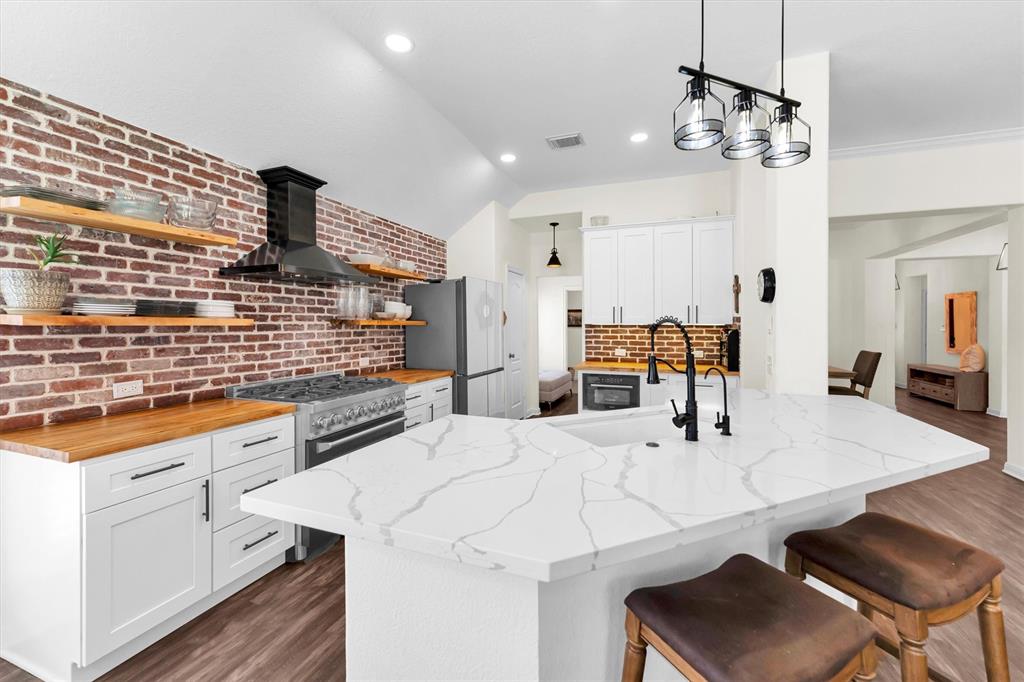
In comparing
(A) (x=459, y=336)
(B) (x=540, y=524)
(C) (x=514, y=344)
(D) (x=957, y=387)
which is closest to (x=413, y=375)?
(A) (x=459, y=336)

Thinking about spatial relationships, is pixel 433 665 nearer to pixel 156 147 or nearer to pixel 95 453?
pixel 95 453

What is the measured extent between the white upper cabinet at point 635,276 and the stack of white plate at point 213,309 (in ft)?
11.7

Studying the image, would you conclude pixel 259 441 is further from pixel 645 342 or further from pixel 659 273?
pixel 645 342

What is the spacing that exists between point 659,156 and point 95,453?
4566 millimetres

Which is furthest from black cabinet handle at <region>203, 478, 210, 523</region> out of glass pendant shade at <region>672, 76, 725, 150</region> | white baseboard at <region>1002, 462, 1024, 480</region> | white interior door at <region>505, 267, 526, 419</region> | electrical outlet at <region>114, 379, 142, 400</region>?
white baseboard at <region>1002, 462, 1024, 480</region>

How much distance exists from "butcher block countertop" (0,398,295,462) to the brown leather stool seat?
2.32m

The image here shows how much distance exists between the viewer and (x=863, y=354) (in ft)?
17.3

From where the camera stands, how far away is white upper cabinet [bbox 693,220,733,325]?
14.6 ft

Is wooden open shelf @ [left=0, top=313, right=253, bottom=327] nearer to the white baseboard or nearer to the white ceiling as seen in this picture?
the white ceiling

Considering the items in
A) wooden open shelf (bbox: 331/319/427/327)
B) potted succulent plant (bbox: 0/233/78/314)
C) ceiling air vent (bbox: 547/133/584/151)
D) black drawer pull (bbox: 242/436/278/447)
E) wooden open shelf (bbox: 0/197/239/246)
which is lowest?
black drawer pull (bbox: 242/436/278/447)

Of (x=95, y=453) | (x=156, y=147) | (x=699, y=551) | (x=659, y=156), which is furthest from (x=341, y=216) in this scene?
(x=699, y=551)

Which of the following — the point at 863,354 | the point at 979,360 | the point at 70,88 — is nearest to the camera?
the point at 70,88

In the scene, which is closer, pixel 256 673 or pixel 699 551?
pixel 699 551

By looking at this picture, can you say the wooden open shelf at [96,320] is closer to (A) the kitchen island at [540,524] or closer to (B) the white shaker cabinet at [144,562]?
(B) the white shaker cabinet at [144,562]
